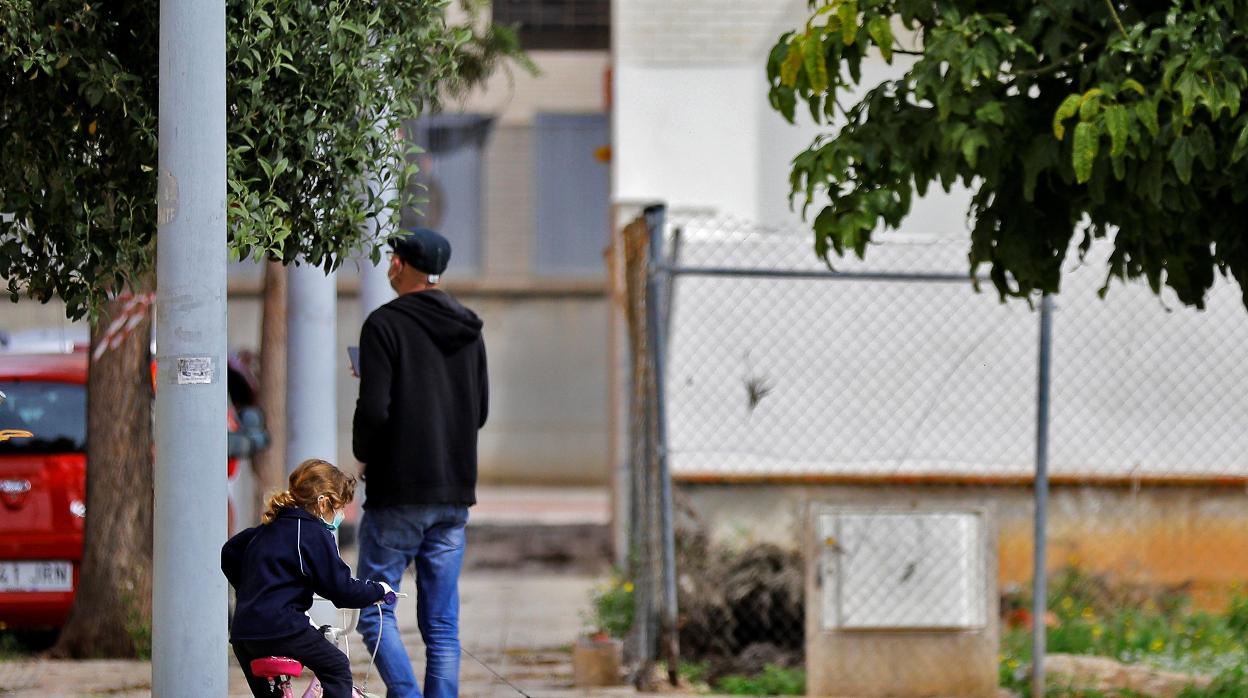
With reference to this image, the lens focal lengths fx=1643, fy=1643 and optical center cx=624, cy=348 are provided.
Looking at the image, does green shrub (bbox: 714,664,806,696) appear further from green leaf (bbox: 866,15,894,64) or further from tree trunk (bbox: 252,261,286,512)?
tree trunk (bbox: 252,261,286,512)

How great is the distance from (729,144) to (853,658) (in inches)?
180

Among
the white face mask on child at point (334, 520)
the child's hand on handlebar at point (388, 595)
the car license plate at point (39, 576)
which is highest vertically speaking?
the white face mask on child at point (334, 520)

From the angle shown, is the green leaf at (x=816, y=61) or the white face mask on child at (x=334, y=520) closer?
the white face mask on child at (x=334, y=520)

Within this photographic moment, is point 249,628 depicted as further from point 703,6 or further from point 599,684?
point 703,6

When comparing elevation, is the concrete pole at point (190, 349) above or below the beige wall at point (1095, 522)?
above

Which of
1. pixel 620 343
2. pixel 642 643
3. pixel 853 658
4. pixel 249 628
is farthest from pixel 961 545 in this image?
pixel 620 343

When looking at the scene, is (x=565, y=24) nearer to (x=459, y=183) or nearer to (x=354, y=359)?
(x=459, y=183)

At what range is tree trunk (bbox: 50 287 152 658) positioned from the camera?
759 centimetres

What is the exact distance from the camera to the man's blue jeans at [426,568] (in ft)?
18.3

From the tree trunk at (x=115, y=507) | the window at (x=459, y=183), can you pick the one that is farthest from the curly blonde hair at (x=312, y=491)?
the window at (x=459, y=183)

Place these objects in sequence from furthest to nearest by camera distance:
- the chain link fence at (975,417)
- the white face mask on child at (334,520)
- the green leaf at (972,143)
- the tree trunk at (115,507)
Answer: the chain link fence at (975,417) → the tree trunk at (115,507) → the green leaf at (972,143) → the white face mask on child at (334,520)

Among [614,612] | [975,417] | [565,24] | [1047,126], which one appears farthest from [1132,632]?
[565,24]

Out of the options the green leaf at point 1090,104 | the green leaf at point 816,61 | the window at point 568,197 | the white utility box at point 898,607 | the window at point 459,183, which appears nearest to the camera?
the green leaf at point 1090,104

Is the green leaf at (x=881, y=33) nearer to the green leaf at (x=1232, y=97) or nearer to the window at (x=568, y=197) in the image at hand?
the green leaf at (x=1232, y=97)
